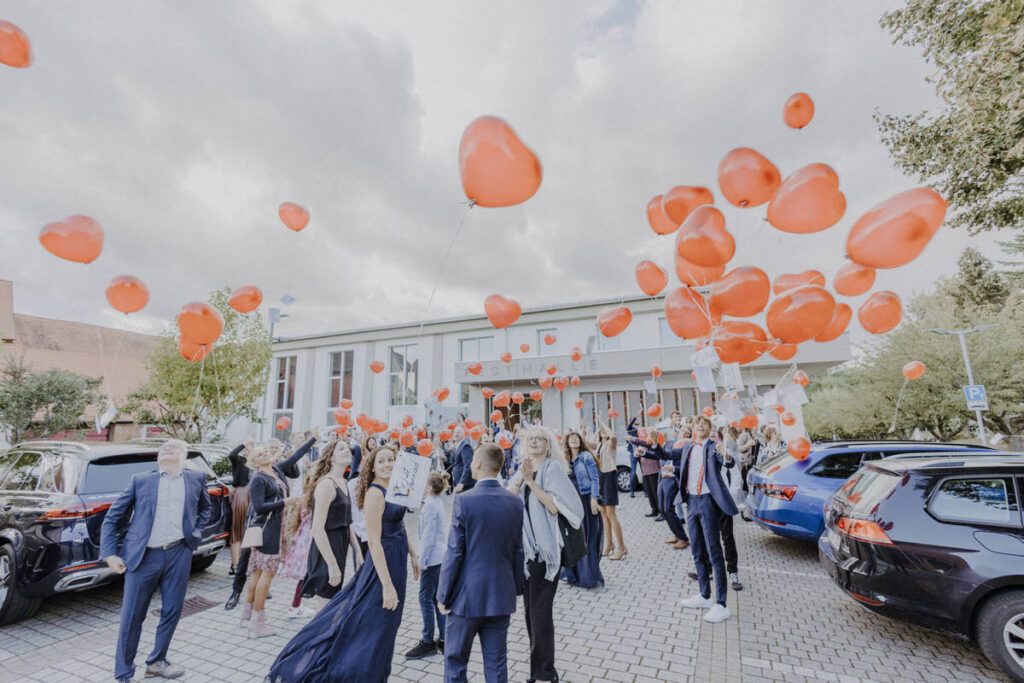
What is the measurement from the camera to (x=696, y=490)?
4.89m

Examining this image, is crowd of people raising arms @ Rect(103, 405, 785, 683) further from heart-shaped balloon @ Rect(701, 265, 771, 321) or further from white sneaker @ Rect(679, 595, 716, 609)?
heart-shaped balloon @ Rect(701, 265, 771, 321)

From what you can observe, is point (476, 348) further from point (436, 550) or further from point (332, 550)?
point (332, 550)

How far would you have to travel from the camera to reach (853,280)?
18.4ft

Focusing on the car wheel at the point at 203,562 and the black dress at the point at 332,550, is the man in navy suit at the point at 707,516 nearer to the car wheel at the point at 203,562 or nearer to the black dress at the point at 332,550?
the black dress at the point at 332,550

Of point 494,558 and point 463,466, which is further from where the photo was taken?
point 463,466

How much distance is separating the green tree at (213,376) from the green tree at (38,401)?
2610mm

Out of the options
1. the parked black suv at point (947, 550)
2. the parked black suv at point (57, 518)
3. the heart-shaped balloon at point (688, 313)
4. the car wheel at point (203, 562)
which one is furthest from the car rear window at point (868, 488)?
the car wheel at point (203, 562)

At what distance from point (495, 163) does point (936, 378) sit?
2329 cm

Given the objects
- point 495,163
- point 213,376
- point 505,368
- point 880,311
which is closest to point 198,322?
point 495,163

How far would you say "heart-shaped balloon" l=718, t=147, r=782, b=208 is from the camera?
4730 mm

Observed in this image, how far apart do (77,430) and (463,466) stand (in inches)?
937

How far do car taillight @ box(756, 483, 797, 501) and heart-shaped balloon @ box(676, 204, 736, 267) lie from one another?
11.6 feet

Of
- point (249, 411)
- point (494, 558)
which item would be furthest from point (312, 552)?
point (249, 411)

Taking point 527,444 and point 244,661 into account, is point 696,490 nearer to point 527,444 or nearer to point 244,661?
point 527,444
